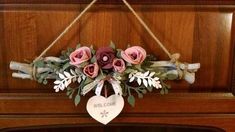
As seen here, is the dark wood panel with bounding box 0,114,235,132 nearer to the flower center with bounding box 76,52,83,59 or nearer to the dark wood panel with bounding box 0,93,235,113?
the dark wood panel with bounding box 0,93,235,113

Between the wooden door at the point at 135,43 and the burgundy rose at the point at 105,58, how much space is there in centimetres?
4

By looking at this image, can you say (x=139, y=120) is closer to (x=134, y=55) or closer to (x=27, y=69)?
(x=134, y=55)

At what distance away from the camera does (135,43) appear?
2.11 ft

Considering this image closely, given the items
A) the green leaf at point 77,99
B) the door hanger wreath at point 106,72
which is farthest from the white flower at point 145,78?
the green leaf at point 77,99

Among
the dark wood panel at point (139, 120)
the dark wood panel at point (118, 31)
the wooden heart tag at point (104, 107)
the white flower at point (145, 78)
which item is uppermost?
the dark wood panel at point (118, 31)

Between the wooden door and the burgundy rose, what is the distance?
4 centimetres

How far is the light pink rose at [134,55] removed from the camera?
0.61 meters

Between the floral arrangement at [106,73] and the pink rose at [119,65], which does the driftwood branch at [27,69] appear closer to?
the floral arrangement at [106,73]

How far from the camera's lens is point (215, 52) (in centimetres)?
65

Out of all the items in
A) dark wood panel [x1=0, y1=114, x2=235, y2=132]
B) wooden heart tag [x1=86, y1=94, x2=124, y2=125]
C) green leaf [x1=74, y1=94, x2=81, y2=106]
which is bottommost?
dark wood panel [x1=0, y1=114, x2=235, y2=132]

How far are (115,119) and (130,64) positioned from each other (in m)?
0.13

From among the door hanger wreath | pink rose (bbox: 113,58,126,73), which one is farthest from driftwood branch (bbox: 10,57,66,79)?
pink rose (bbox: 113,58,126,73)

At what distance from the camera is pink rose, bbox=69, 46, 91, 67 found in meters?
0.60

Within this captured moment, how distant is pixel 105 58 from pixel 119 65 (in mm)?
29
